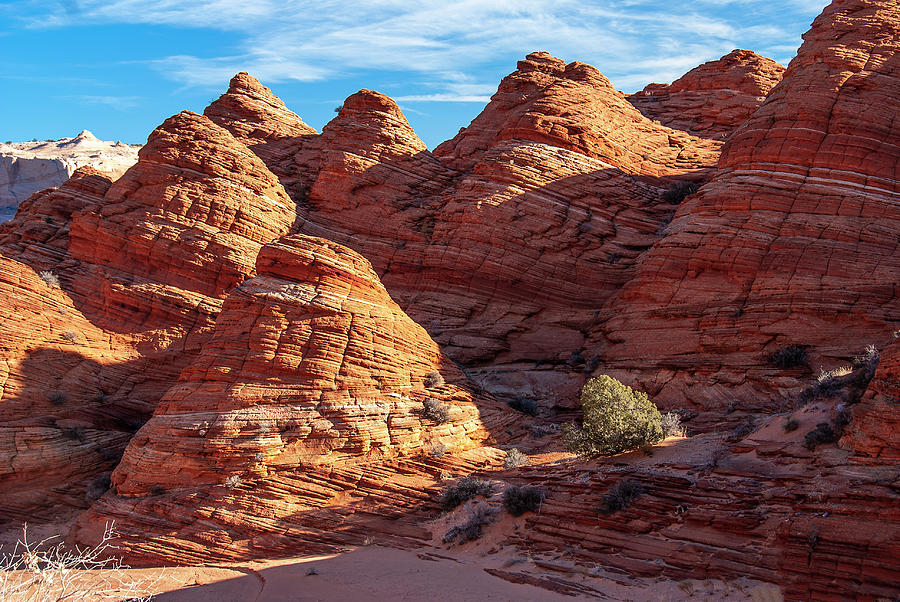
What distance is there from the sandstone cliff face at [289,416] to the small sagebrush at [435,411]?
0.22 m

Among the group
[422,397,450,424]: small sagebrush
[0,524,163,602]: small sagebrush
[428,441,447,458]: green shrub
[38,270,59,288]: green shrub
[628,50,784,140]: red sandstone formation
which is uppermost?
[628,50,784,140]: red sandstone formation

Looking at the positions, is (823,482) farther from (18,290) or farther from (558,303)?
(18,290)

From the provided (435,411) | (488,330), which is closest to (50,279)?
(435,411)

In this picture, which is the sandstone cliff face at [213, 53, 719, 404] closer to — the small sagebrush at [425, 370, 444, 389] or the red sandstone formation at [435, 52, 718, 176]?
the red sandstone formation at [435, 52, 718, 176]

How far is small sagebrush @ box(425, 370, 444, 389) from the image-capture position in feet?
73.4

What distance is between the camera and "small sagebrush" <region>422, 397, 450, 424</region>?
21.2m

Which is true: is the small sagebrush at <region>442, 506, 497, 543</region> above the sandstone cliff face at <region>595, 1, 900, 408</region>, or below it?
below

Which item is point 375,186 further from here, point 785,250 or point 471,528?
point 471,528

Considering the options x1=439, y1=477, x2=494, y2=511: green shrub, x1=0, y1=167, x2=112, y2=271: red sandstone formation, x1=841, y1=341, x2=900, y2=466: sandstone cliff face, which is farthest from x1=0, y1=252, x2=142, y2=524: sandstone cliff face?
x1=841, y1=341, x2=900, y2=466: sandstone cliff face

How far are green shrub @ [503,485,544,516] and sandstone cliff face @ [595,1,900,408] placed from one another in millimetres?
9963

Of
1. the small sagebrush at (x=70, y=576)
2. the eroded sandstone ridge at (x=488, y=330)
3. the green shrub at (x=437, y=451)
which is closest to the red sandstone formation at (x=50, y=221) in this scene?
the eroded sandstone ridge at (x=488, y=330)

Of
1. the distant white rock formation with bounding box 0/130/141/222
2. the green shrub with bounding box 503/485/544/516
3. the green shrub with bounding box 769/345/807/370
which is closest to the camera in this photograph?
the green shrub with bounding box 503/485/544/516

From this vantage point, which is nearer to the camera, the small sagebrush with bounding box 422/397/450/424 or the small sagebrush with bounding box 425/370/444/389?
the small sagebrush with bounding box 422/397/450/424

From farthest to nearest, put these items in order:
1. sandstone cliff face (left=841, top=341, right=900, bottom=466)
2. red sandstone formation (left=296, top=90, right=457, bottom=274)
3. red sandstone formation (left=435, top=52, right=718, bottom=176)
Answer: red sandstone formation (left=435, top=52, right=718, bottom=176)
red sandstone formation (left=296, top=90, right=457, bottom=274)
sandstone cliff face (left=841, top=341, right=900, bottom=466)
